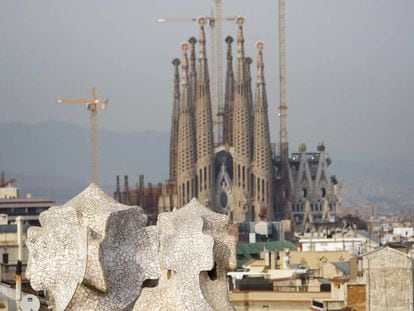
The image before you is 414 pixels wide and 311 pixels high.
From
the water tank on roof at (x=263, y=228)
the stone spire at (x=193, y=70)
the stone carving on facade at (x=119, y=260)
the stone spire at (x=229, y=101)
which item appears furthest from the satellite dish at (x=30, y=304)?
the stone spire at (x=229, y=101)

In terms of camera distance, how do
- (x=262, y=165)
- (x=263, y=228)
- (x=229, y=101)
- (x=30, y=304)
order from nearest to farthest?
(x=30, y=304)
(x=263, y=228)
(x=262, y=165)
(x=229, y=101)

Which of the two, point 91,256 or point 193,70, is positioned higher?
point 193,70

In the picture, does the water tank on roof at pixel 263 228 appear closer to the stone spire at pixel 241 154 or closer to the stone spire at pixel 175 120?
the stone spire at pixel 241 154

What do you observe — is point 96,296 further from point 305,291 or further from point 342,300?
point 305,291

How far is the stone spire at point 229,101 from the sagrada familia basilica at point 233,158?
66 mm

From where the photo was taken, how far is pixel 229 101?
14588cm

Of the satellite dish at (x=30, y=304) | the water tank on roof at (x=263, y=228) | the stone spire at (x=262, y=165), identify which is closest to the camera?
the satellite dish at (x=30, y=304)

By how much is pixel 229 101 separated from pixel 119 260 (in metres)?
125

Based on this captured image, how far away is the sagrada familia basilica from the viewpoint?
139125 mm

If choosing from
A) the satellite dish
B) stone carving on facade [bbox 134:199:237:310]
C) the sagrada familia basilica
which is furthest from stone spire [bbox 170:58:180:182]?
stone carving on facade [bbox 134:199:237:310]

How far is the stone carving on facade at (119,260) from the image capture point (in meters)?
21.1

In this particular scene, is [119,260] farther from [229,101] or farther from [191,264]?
[229,101]

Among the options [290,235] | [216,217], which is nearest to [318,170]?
[290,235]

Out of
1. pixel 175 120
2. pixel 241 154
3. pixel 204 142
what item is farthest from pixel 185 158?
pixel 175 120
